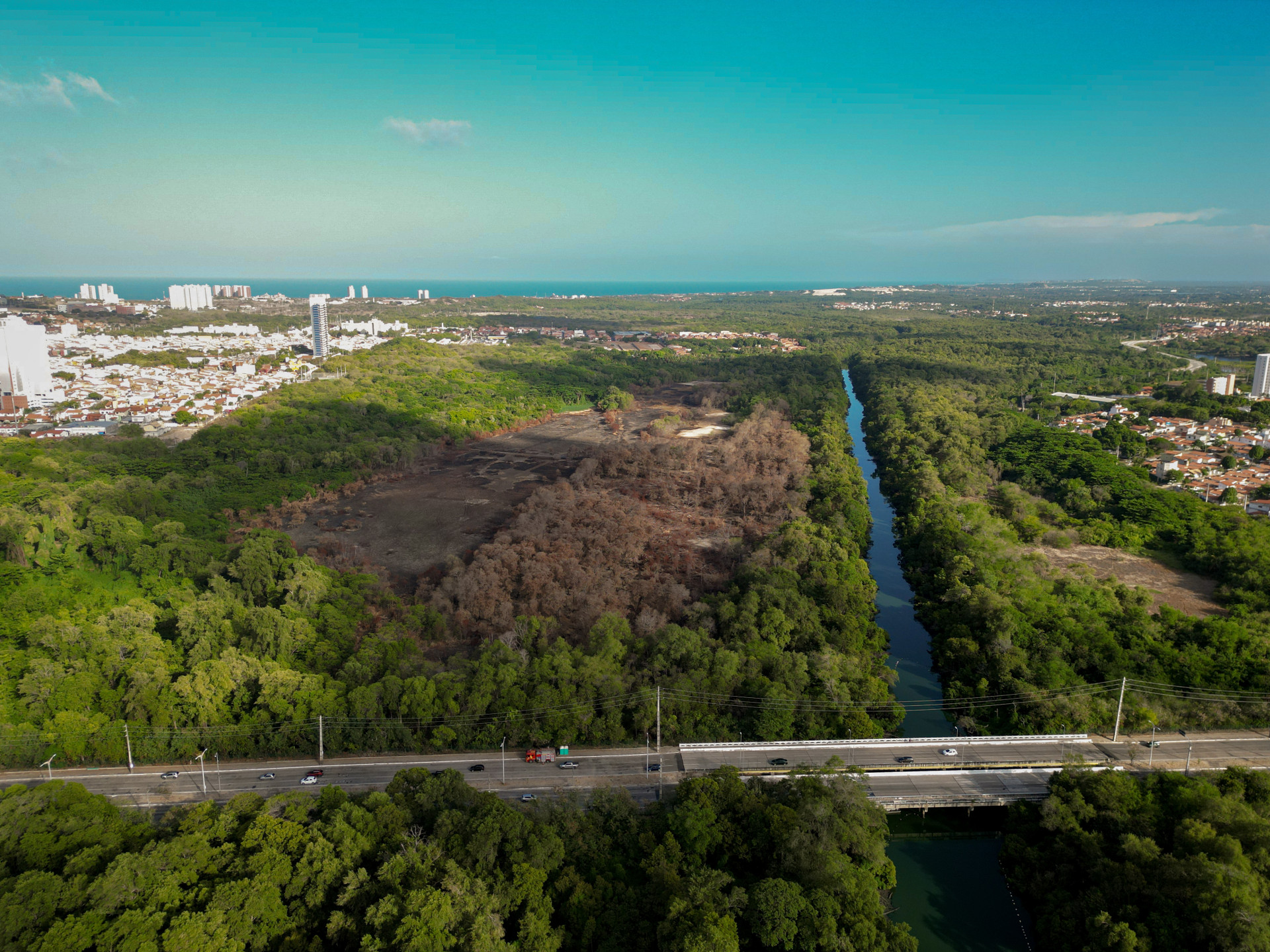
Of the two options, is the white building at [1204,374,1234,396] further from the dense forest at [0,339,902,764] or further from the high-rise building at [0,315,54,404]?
the high-rise building at [0,315,54,404]

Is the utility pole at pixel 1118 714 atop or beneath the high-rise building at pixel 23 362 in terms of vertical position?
beneath

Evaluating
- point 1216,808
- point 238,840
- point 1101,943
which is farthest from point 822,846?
point 238,840

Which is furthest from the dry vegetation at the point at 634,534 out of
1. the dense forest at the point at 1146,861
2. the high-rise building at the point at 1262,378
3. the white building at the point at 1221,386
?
the high-rise building at the point at 1262,378

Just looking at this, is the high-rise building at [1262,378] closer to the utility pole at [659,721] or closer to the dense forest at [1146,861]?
the dense forest at [1146,861]

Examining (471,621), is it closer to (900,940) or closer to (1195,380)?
(900,940)

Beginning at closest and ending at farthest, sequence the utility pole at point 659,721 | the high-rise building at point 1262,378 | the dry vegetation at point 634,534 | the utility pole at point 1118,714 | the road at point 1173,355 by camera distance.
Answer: the utility pole at point 659,721
the utility pole at point 1118,714
the dry vegetation at point 634,534
the high-rise building at point 1262,378
the road at point 1173,355

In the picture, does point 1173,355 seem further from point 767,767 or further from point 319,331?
point 319,331

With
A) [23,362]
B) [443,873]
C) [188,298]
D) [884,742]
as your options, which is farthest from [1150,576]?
[188,298]
